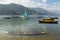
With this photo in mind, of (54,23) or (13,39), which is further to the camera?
(54,23)

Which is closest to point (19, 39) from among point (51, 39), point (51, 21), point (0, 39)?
point (0, 39)

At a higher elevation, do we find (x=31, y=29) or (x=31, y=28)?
(x=31, y=29)

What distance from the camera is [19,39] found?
2834 centimetres

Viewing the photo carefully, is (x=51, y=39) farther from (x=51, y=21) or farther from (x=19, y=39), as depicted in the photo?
(x=51, y=21)

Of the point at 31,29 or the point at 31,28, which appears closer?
the point at 31,29

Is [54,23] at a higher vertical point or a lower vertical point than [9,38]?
lower

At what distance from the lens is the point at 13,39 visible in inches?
1112

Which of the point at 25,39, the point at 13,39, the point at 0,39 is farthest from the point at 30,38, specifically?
the point at 0,39

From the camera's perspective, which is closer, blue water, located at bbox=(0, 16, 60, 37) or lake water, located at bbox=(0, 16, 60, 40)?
lake water, located at bbox=(0, 16, 60, 40)

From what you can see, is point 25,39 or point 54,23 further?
point 54,23

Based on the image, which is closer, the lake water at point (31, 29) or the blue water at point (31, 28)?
the lake water at point (31, 29)

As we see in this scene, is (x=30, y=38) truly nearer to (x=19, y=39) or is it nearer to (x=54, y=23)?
(x=19, y=39)

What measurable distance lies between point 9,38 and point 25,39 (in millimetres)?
2579

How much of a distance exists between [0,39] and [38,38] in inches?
220
